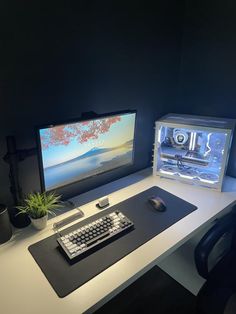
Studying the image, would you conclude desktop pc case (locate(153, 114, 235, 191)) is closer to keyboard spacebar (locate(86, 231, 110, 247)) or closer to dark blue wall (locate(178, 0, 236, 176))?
dark blue wall (locate(178, 0, 236, 176))

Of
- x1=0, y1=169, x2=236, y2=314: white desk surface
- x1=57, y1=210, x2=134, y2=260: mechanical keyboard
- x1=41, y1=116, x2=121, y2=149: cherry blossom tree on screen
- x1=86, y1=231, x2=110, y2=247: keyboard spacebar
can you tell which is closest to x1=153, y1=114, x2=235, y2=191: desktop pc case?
x1=0, y1=169, x2=236, y2=314: white desk surface

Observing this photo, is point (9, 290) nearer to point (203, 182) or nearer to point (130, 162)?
point (130, 162)

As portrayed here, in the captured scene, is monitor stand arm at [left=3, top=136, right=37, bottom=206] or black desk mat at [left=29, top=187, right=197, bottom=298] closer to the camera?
black desk mat at [left=29, top=187, right=197, bottom=298]

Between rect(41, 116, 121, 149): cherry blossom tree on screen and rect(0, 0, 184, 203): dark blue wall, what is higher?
rect(0, 0, 184, 203): dark blue wall

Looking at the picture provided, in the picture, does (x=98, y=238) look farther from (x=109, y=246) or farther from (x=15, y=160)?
(x=15, y=160)

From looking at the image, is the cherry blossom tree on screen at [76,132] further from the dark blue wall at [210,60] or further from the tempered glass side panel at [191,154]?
the dark blue wall at [210,60]

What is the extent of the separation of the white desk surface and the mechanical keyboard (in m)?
0.13

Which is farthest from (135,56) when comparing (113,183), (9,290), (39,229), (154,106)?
(9,290)

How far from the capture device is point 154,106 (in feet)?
5.74

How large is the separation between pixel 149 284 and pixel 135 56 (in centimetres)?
156

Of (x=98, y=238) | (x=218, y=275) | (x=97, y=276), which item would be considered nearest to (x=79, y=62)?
(x=98, y=238)

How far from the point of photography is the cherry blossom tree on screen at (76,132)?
1118 mm

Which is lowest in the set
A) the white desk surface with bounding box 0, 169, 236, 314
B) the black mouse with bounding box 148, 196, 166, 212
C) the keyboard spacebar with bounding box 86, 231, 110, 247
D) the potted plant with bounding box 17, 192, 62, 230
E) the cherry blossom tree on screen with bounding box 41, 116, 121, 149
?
the white desk surface with bounding box 0, 169, 236, 314

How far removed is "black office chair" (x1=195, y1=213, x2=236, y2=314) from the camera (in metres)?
1.09
